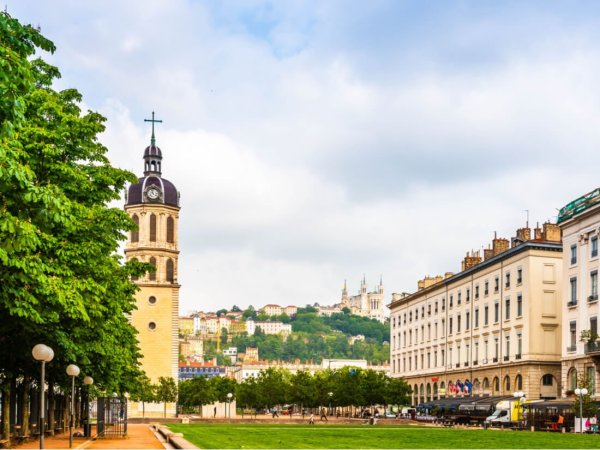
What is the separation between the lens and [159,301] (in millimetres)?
106375

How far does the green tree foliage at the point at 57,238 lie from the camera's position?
64.0 ft

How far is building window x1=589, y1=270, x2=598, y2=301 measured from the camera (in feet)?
230

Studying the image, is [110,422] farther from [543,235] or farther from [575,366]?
[543,235]

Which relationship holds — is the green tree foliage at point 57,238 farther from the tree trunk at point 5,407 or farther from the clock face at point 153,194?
the clock face at point 153,194

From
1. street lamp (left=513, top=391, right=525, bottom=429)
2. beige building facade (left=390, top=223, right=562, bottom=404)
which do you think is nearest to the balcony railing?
street lamp (left=513, top=391, right=525, bottom=429)

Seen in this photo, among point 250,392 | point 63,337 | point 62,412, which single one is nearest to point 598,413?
point 62,412

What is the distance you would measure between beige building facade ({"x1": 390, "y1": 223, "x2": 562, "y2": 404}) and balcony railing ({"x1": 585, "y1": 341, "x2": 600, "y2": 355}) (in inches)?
511

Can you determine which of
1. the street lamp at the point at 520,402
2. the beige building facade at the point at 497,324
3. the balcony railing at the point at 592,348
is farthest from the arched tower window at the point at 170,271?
the balcony railing at the point at 592,348

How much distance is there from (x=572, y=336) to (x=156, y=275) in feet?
167

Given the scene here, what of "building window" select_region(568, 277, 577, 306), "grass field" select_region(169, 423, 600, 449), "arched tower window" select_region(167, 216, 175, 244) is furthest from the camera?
"arched tower window" select_region(167, 216, 175, 244)

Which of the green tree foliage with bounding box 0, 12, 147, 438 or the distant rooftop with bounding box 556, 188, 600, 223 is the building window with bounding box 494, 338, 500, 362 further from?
the green tree foliage with bounding box 0, 12, 147, 438

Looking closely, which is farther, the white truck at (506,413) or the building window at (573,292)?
the building window at (573,292)

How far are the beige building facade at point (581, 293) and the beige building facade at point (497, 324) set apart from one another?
7159 millimetres

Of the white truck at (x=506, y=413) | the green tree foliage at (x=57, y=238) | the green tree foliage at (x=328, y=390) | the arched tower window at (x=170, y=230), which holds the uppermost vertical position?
the arched tower window at (x=170, y=230)
